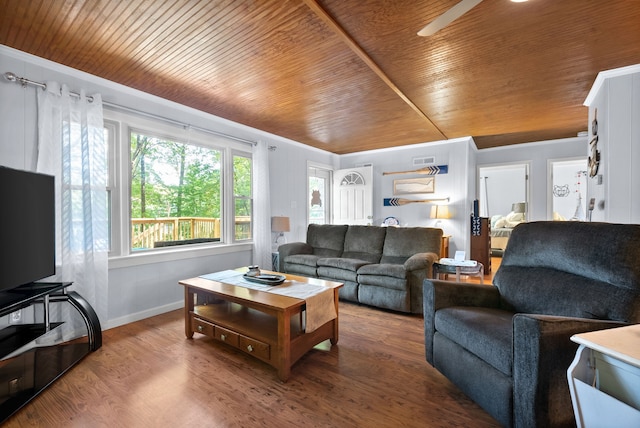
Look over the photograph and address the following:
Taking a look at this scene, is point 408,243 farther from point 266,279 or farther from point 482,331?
point 482,331

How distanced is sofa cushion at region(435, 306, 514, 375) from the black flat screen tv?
2817mm

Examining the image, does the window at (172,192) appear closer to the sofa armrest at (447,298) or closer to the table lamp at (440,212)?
the sofa armrest at (447,298)

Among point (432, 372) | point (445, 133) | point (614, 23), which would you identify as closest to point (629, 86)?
point (614, 23)

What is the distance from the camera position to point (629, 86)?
2590mm

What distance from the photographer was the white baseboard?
2.84m

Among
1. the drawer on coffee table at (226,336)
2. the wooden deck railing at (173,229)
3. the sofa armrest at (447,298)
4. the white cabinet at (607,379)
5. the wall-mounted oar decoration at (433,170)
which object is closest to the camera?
the white cabinet at (607,379)

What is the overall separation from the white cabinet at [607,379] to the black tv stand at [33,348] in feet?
8.88

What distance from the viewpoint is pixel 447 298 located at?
6.52 ft

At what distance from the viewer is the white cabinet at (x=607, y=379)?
93cm

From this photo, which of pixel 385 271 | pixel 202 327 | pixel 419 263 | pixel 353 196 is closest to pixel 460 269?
pixel 419 263

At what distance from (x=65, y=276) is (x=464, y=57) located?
12.6 ft

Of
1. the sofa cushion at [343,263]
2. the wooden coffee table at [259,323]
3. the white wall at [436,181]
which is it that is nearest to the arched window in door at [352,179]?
the white wall at [436,181]

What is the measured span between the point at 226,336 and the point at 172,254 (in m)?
1.53

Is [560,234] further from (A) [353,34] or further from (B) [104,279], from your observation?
(B) [104,279]
